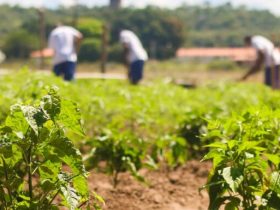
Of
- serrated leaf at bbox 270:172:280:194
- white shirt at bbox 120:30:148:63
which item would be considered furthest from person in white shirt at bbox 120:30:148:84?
serrated leaf at bbox 270:172:280:194

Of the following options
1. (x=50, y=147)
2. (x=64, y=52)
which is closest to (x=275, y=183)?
(x=50, y=147)

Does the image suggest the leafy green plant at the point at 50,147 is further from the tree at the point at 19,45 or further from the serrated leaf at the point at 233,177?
the tree at the point at 19,45

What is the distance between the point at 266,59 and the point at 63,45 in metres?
4.41

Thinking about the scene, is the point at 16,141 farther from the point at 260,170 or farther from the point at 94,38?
the point at 94,38

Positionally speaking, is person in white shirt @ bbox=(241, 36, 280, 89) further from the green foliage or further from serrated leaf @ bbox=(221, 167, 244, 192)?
the green foliage

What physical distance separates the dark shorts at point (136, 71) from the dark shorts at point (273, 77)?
2473 millimetres

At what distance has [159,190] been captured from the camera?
4809 mm

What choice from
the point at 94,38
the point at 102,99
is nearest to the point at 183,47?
the point at 94,38

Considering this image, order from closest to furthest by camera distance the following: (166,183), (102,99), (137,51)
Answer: (166,183)
(102,99)
(137,51)

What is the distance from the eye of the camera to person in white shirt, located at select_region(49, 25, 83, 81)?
32.9ft

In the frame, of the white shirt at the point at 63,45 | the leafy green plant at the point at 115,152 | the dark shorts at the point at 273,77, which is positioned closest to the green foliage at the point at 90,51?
the dark shorts at the point at 273,77

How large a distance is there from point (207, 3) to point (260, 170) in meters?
112

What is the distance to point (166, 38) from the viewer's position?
72.2 m

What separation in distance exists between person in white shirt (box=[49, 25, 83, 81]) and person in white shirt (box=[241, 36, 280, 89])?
3.54m
